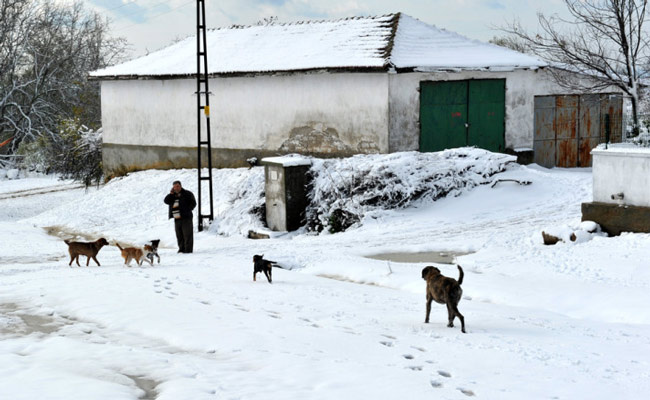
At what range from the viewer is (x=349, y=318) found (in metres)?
Result: 11.4

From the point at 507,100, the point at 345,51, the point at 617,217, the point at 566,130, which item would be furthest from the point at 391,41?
the point at 617,217

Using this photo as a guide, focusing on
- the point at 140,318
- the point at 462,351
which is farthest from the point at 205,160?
the point at 462,351

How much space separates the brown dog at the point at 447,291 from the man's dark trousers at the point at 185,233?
955cm

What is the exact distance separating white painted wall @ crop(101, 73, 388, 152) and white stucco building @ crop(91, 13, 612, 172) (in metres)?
0.04

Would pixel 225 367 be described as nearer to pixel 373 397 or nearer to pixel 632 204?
pixel 373 397

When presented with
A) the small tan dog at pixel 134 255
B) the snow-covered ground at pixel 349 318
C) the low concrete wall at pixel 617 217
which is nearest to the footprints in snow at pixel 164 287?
the snow-covered ground at pixel 349 318

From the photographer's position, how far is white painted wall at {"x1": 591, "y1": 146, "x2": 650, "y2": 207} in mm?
15898

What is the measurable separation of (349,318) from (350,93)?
51.8ft

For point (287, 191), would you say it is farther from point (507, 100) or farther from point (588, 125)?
point (588, 125)

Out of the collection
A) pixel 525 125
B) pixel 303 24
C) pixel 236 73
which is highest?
pixel 303 24

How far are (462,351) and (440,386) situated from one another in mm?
1329

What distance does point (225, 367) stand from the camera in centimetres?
898

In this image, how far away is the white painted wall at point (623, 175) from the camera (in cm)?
1590

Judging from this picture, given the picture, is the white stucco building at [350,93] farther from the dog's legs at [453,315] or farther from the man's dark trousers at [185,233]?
the dog's legs at [453,315]
